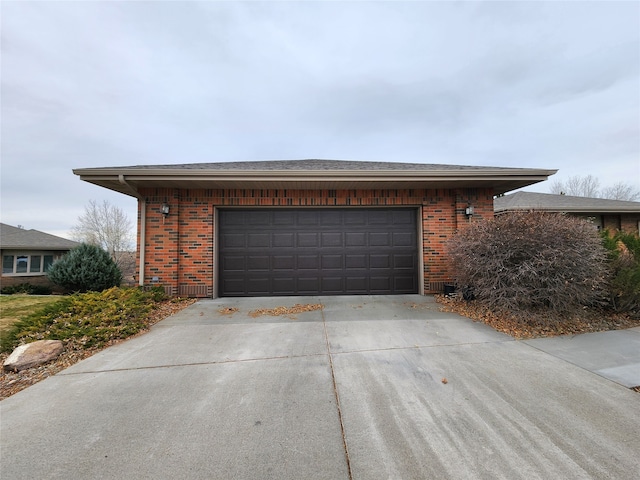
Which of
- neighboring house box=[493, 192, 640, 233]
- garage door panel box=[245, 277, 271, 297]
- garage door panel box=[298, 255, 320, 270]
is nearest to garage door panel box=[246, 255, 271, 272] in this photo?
garage door panel box=[245, 277, 271, 297]

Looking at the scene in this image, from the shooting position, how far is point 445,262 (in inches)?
279

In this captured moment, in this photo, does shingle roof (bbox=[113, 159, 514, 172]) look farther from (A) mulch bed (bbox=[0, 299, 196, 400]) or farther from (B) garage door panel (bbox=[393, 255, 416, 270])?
(A) mulch bed (bbox=[0, 299, 196, 400])

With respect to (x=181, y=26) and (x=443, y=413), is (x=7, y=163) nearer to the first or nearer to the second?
(x=181, y=26)

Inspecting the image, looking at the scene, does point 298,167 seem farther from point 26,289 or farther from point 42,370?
point 26,289

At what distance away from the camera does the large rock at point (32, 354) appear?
316cm

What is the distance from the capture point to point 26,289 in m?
12.1

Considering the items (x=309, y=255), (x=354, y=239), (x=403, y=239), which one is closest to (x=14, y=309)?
(x=309, y=255)

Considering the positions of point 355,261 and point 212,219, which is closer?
point 212,219

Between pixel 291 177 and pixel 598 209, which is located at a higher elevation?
pixel 291 177

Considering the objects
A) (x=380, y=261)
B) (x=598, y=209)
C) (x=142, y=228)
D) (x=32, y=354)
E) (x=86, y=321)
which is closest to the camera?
(x=32, y=354)

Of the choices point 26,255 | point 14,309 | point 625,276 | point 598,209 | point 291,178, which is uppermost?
point 291,178

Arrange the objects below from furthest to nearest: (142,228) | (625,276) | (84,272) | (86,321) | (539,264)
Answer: (84,272) → (142,228) → (625,276) → (539,264) → (86,321)

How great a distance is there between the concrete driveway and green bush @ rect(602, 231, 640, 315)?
2.56 meters

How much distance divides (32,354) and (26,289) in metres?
13.1
